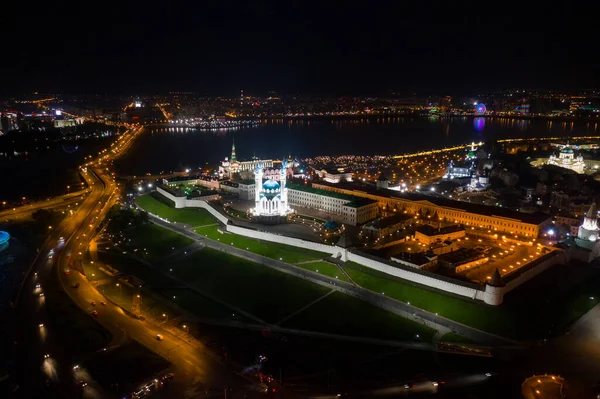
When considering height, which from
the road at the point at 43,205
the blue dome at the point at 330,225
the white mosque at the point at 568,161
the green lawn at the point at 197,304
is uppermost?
the white mosque at the point at 568,161

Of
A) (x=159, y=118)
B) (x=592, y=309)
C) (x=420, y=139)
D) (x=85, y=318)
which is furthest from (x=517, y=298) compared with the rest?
(x=159, y=118)

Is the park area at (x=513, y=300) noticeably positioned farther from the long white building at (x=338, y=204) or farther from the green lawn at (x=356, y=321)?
the long white building at (x=338, y=204)

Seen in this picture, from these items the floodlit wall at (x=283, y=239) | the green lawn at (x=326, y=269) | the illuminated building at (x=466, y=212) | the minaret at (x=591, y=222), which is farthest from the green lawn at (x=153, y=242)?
the minaret at (x=591, y=222)

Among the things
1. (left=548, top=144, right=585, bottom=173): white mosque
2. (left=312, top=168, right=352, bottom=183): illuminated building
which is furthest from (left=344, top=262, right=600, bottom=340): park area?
(left=548, top=144, right=585, bottom=173): white mosque

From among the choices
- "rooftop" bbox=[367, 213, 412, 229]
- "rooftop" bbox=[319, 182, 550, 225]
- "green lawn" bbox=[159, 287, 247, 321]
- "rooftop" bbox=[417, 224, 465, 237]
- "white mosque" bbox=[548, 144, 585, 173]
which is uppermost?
"white mosque" bbox=[548, 144, 585, 173]

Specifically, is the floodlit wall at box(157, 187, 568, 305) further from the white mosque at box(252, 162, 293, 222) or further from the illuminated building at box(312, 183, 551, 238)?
the illuminated building at box(312, 183, 551, 238)
